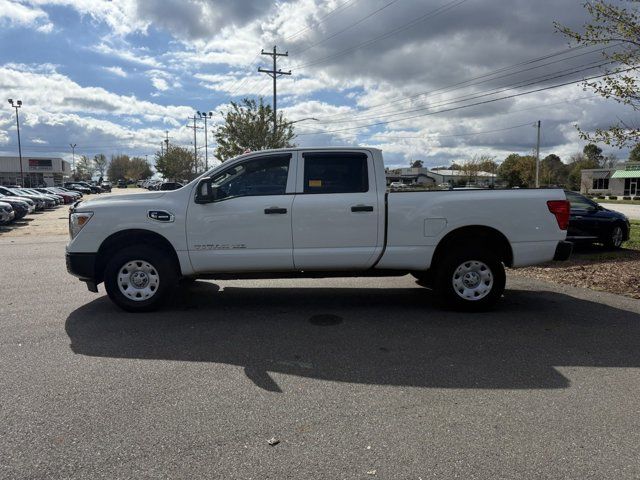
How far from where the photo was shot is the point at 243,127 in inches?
1330

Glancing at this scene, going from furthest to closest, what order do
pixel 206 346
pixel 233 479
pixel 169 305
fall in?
pixel 169 305 < pixel 206 346 < pixel 233 479

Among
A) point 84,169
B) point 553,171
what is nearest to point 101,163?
point 84,169

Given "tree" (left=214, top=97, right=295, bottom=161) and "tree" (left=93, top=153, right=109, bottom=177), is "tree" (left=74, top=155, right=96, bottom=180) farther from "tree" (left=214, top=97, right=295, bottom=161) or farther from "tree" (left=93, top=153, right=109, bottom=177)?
"tree" (left=214, top=97, right=295, bottom=161)

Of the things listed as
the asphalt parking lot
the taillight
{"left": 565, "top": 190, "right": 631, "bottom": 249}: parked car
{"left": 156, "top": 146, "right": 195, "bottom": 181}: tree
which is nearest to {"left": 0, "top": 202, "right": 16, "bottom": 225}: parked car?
the asphalt parking lot

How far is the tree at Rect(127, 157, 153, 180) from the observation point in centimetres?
12424

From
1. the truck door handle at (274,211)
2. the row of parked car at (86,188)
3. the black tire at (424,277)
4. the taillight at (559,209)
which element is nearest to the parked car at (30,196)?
the truck door handle at (274,211)

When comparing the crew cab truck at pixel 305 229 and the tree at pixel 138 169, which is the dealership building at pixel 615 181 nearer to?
the crew cab truck at pixel 305 229

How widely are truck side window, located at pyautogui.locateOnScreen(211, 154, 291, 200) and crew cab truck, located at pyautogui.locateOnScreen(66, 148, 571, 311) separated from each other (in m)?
0.01

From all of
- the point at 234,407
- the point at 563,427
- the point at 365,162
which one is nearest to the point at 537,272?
the point at 365,162

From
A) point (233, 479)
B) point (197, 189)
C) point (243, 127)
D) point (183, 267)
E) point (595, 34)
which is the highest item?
point (243, 127)

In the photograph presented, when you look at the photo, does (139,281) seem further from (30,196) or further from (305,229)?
(30,196)

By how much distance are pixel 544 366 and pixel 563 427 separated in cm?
114

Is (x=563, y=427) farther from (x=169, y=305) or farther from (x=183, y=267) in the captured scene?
(x=169, y=305)

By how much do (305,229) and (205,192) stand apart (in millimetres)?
1285
